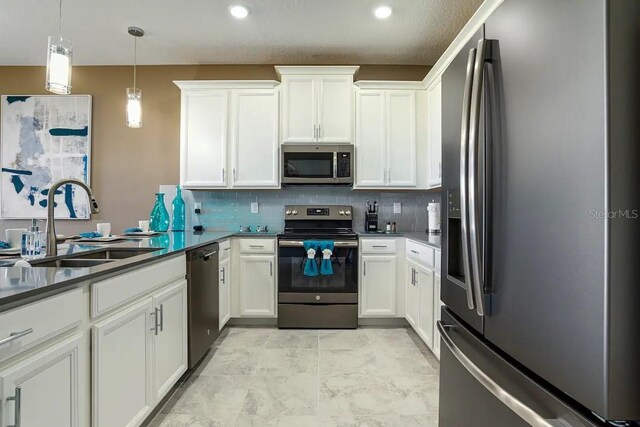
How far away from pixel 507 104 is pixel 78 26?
355 cm

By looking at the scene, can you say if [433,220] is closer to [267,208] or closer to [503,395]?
[267,208]

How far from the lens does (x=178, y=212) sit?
345 centimetres

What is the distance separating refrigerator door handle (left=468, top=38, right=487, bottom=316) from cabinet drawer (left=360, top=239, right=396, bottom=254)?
2.26 m

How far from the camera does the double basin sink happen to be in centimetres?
153

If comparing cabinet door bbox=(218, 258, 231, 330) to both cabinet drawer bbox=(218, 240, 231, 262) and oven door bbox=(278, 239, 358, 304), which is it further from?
oven door bbox=(278, 239, 358, 304)

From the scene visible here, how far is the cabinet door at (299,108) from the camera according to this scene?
10.5 ft

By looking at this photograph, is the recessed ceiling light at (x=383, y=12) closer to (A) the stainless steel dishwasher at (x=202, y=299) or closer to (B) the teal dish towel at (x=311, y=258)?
(B) the teal dish towel at (x=311, y=258)

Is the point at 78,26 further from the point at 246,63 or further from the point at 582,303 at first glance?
the point at 582,303

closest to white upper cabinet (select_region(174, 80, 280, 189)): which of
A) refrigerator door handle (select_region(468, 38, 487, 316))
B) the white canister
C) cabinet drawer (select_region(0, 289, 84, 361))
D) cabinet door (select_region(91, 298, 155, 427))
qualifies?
the white canister

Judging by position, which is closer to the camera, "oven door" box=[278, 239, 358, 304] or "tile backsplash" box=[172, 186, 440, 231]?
"oven door" box=[278, 239, 358, 304]

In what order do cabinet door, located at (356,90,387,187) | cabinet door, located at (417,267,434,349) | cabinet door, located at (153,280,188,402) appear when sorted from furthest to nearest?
cabinet door, located at (356,90,387,187) < cabinet door, located at (417,267,434,349) < cabinet door, located at (153,280,188,402)

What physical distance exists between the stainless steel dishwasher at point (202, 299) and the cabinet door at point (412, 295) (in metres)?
1.59

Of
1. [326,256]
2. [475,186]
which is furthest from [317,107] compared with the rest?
[475,186]

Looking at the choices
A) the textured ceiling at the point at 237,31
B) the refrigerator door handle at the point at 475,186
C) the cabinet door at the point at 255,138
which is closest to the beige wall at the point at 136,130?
the textured ceiling at the point at 237,31
